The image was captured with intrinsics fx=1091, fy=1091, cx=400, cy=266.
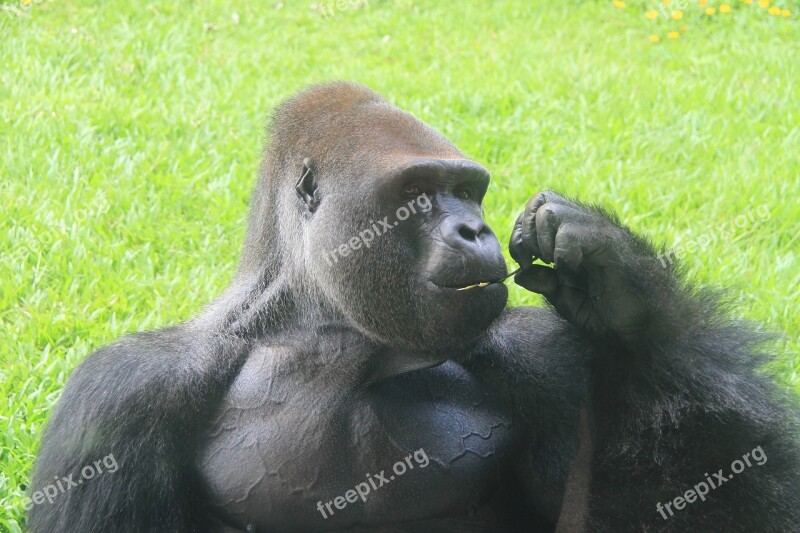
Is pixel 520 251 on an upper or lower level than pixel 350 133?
lower

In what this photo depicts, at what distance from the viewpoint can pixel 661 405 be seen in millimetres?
4203

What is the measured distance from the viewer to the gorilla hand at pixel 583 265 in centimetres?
398

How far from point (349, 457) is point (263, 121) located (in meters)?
3.36

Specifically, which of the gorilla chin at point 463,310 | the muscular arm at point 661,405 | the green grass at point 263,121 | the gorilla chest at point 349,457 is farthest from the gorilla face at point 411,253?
the green grass at point 263,121

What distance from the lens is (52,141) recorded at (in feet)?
28.8

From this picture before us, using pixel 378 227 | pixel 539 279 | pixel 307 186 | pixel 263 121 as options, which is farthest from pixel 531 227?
pixel 263 121

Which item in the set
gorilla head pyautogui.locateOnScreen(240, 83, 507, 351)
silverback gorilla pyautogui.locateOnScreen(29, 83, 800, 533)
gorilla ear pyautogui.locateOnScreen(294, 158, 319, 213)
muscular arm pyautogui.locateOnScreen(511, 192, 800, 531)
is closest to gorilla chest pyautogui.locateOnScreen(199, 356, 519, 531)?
silverback gorilla pyautogui.locateOnScreen(29, 83, 800, 533)

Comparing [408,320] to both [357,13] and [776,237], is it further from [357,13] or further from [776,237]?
[357,13]

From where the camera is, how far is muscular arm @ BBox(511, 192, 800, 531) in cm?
411

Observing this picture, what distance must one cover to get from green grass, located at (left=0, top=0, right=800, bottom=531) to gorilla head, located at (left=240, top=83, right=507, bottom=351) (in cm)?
202

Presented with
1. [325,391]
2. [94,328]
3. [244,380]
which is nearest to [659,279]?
[325,391]

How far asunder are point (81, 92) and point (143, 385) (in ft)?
19.7

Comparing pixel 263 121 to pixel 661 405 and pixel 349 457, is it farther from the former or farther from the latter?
pixel 661 405

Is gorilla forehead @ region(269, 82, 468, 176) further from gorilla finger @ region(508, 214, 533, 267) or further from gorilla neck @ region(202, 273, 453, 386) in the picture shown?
gorilla neck @ region(202, 273, 453, 386)
